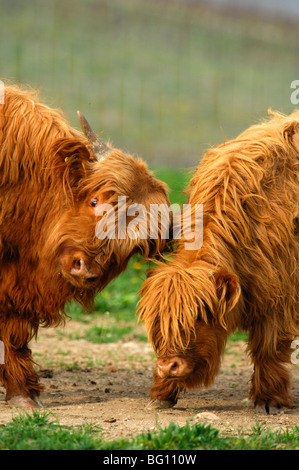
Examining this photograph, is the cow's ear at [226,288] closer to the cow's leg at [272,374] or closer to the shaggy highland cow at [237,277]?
the shaggy highland cow at [237,277]

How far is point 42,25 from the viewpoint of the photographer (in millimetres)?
14867

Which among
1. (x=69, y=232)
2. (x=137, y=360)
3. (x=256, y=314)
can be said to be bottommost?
(x=137, y=360)

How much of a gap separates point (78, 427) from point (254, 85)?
11.6 metres

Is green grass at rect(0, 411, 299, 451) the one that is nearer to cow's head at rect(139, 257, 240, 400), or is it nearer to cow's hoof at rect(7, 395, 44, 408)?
cow's head at rect(139, 257, 240, 400)

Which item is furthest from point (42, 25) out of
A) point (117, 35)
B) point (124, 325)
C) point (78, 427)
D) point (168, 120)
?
point (78, 427)

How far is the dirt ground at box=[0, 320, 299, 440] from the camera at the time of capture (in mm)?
4906

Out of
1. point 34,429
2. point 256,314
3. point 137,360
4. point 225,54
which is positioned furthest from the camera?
point 225,54

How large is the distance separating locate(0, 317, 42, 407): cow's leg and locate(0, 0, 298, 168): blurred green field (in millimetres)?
8310

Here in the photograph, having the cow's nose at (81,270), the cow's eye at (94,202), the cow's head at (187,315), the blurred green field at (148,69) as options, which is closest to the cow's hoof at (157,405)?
the cow's head at (187,315)

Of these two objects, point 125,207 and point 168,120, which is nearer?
point 125,207

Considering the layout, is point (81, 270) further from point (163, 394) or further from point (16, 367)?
point (163, 394)

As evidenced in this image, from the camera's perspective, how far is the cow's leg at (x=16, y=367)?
5391mm

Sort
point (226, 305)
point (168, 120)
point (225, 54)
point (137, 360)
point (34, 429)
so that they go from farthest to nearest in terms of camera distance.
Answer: point (225, 54) → point (168, 120) → point (137, 360) → point (226, 305) → point (34, 429)

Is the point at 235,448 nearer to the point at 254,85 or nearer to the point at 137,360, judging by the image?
the point at 137,360
